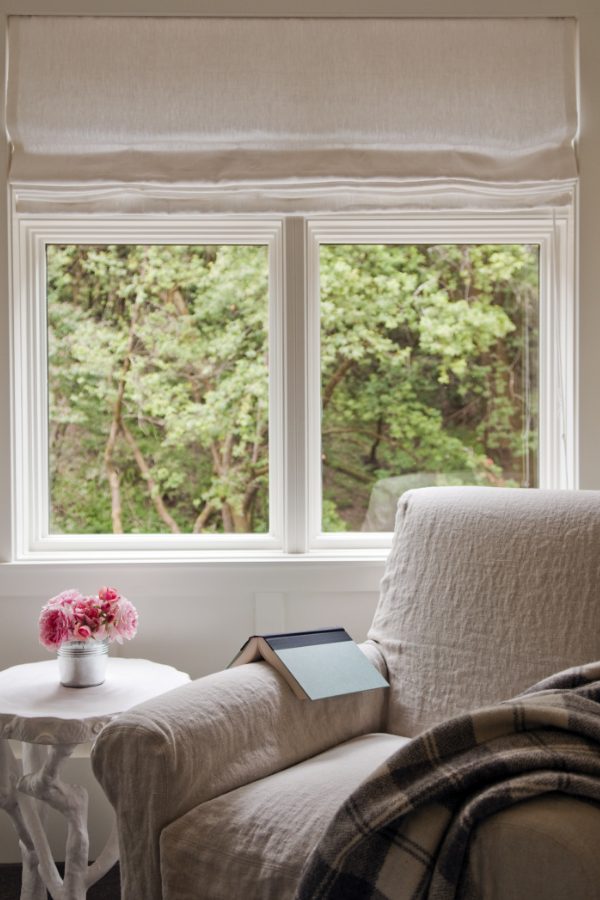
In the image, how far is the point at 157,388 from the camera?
2545 mm

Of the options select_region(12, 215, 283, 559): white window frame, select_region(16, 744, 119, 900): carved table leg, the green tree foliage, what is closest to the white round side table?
select_region(16, 744, 119, 900): carved table leg

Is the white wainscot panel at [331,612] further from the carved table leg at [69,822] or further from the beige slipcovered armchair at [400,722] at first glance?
the carved table leg at [69,822]

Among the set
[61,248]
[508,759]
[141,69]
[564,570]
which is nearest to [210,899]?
[508,759]

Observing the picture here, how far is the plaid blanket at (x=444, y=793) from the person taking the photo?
3.76ft

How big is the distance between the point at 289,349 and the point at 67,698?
1.09 metres

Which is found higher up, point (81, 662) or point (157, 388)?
→ point (157, 388)

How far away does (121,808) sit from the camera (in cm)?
144

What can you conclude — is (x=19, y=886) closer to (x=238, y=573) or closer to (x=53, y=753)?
(x=53, y=753)

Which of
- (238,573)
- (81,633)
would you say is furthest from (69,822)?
(238,573)

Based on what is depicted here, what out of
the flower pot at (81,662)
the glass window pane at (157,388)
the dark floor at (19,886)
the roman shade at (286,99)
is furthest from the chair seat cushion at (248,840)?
the roman shade at (286,99)

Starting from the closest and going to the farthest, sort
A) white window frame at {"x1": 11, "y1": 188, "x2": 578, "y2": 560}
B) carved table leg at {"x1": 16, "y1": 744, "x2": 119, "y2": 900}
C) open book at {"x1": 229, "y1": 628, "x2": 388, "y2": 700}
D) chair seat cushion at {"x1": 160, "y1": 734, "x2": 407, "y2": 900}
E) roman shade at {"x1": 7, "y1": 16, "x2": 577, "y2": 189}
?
chair seat cushion at {"x1": 160, "y1": 734, "x2": 407, "y2": 900} → open book at {"x1": 229, "y1": 628, "x2": 388, "y2": 700} → carved table leg at {"x1": 16, "y1": 744, "x2": 119, "y2": 900} → roman shade at {"x1": 7, "y1": 16, "x2": 577, "y2": 189} → white window frame at {"x1": 11, "y1": 188, "x2": 578, "y2": 560}

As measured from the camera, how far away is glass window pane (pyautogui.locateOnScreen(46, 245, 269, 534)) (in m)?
2.54

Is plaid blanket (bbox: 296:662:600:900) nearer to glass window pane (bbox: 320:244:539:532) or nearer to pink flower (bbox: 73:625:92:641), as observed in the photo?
pink flower (bbox: 73:625:92:641)

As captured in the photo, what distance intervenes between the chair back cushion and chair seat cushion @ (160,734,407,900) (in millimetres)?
405
